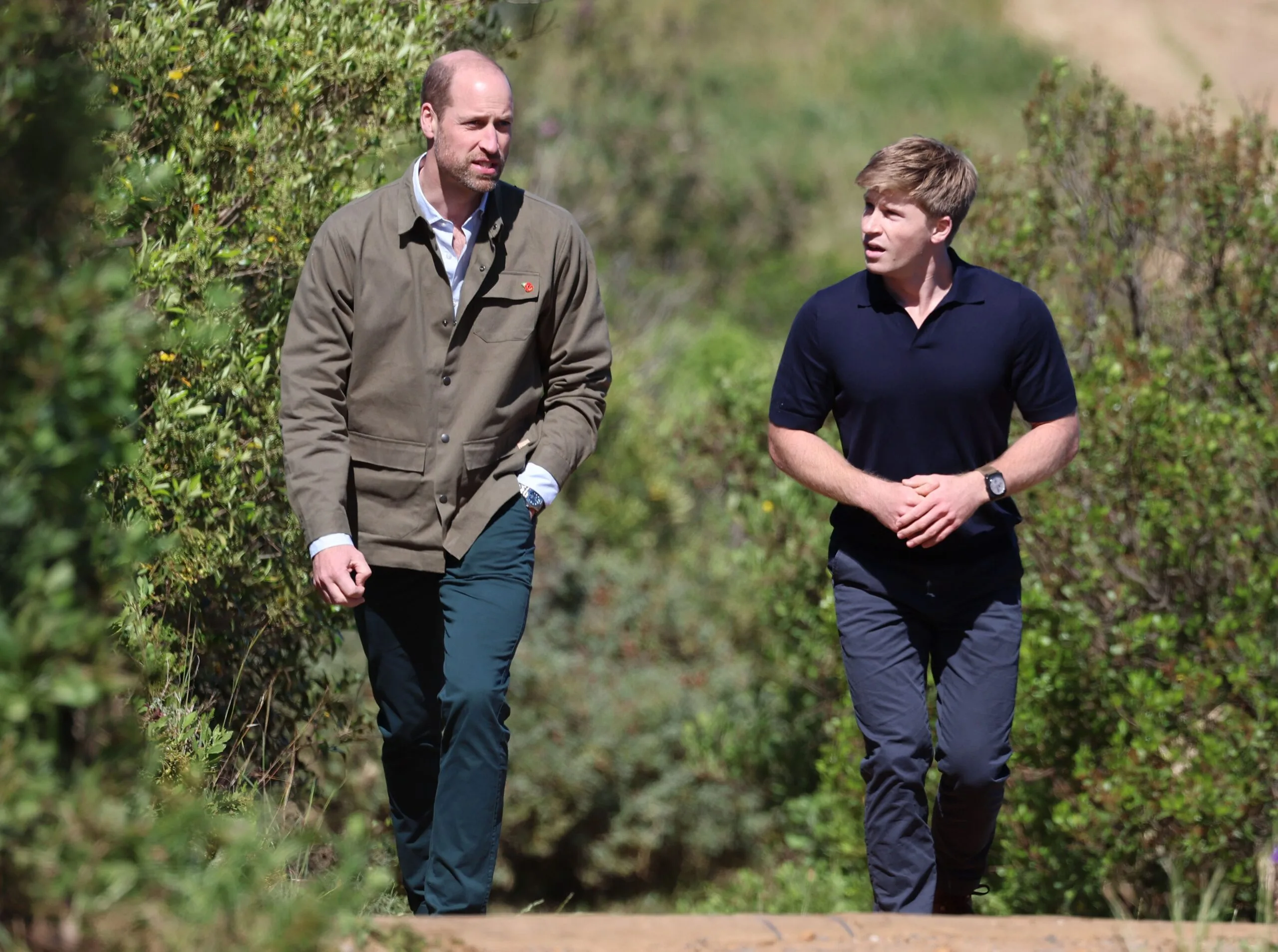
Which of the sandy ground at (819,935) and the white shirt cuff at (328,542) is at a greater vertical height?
the white shirt cuff at (328,542)

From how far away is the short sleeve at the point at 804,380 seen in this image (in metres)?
4.29

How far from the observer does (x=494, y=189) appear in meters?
4.21

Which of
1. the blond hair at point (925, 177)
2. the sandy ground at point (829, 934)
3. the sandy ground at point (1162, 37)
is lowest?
the sandy ground at point (829, 934)

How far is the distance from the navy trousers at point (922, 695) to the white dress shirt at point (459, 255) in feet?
2.83

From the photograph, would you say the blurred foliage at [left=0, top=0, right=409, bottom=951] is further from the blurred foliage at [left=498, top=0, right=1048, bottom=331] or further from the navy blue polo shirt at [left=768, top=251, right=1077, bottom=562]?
the blurred foliage at [left=498, top=0, right=1048, bottom=331]

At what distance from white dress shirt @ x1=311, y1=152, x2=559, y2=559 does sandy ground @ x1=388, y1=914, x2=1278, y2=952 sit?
1.22 m

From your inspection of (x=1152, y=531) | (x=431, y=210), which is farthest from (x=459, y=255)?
(x=1152, y=531)

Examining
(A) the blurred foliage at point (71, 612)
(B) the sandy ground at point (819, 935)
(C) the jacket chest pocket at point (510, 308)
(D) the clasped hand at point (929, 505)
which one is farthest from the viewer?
(C) the jacket chest pocket at point (510, 308)

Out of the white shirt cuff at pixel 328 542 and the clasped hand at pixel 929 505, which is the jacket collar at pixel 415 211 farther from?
the clasped hand at pixel 929 505

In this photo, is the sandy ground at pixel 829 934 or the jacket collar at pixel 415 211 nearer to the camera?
the sandy ground at pixel 829 934

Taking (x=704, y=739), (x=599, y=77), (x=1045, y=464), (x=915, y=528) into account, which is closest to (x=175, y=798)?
(x=915, y=528)

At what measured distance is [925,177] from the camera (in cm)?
418

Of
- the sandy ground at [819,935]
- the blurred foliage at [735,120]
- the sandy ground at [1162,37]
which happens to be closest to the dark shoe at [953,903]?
the sandy ground at [819,935]

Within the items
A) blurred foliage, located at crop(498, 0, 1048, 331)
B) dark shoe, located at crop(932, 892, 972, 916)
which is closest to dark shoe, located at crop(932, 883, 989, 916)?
dark shoe, located at crop(932, 892, 972, 916)
